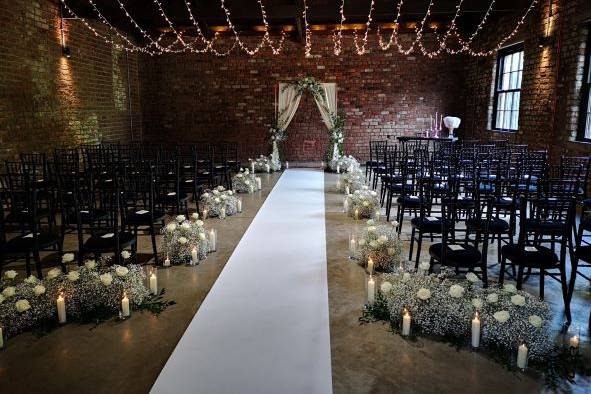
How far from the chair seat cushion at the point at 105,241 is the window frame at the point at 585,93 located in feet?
25.1

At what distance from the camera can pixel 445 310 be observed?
11.7 feet

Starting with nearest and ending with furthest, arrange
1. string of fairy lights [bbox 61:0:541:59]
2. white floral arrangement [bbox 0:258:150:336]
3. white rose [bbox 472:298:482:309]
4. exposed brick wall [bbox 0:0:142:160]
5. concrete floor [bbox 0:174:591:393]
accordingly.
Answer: concrete floor [bbox 0:174:591:393], white rose [bbox 472:298:482:309], white floral arrangement [bbox 0:258:150:336], exposed brick wall [bbox 0:0:142:160], string of fairy lights [bbox 61:0:541:59]

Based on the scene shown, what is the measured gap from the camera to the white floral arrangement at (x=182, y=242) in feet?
17.2

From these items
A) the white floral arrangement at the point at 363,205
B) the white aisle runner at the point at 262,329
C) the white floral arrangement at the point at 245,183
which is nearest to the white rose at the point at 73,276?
the white aisle runner at the point at 262,329

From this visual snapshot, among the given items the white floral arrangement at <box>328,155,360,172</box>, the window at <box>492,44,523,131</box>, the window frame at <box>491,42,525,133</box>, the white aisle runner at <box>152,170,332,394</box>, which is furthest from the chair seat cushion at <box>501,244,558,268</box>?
the white floral arrangement at <box>328,155,360,172</box>

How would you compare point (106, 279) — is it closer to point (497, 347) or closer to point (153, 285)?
point (153, 285)

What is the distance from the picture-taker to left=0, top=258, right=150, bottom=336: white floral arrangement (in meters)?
3.67

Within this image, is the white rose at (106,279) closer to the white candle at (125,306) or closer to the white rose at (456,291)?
the white candle at (125,306)

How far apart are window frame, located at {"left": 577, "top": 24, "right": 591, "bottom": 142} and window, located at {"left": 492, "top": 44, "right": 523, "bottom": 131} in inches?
94.6

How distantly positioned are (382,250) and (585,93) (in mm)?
5680

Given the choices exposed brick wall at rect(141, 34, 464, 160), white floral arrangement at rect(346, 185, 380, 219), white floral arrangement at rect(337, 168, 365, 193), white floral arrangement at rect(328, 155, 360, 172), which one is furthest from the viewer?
exposed brick wall at rect(141, 34, 464, 160)

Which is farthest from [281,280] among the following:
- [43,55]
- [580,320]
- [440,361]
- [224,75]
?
[224,75]

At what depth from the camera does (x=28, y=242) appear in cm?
455

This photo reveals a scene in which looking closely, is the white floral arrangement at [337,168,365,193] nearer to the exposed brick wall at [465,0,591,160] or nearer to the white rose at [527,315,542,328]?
the exposed brick wall at [465,0,591,160]
